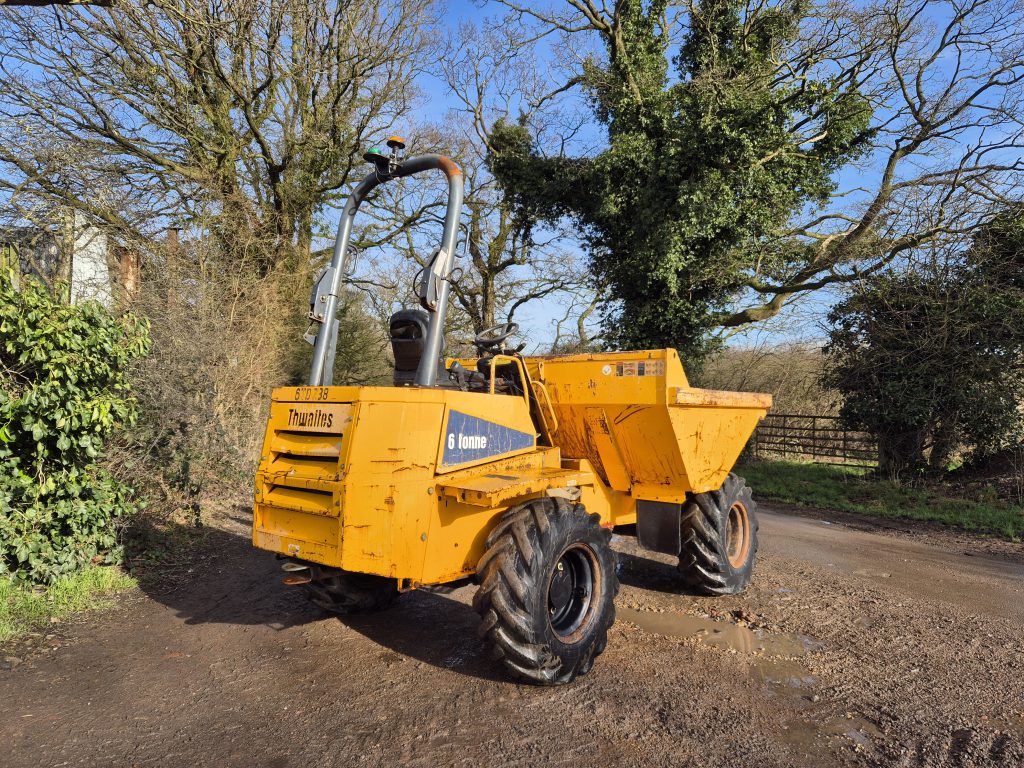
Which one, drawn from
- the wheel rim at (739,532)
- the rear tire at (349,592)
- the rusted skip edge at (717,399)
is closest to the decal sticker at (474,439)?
the rusted skip edge at (717,399)

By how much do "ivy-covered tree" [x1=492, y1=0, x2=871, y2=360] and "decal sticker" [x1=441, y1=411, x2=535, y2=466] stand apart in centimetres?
1099

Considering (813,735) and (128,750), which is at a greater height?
(813,735)

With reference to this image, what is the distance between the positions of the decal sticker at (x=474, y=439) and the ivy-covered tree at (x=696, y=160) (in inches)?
433

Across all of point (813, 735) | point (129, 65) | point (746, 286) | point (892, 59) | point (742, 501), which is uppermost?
point (892, 59)

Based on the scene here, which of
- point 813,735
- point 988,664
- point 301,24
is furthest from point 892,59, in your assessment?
point 813,735

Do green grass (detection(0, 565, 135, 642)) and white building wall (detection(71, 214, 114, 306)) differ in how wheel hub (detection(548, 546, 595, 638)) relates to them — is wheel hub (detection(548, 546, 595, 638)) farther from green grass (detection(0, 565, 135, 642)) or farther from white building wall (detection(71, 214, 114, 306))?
white building wall (detection(71, 214, 114, 306))

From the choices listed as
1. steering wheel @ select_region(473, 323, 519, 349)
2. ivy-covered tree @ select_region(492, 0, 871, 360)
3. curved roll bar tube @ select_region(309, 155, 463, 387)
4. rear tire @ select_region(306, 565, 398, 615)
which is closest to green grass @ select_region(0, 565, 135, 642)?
rear tire @ select_region(306, 565, 398, 615)

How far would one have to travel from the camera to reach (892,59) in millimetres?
13961

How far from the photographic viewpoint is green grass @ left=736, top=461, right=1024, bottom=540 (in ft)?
31.7

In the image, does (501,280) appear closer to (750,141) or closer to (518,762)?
(750,141)

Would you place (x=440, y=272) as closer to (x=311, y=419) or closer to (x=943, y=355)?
(x=311, y=419)

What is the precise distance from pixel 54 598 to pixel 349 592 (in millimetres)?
2267

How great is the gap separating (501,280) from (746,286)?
9907mm

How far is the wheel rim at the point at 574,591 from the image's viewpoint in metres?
4.07
